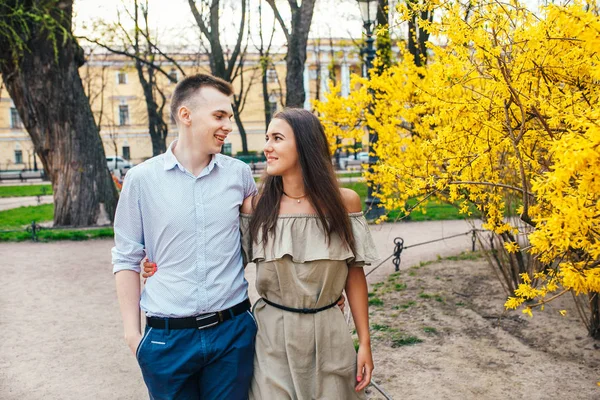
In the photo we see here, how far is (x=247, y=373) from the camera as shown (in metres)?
2.56

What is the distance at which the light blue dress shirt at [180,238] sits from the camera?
2.53 m

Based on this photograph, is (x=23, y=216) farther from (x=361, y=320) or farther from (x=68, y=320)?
(x=361, y=320)

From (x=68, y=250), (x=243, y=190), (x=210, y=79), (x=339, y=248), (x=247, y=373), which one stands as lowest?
(x=68, y=250)

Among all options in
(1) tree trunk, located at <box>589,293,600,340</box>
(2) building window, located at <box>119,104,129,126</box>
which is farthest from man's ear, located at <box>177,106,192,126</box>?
(2) building window, located at <box>119,104,129,126</box>

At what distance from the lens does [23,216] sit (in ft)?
55.8

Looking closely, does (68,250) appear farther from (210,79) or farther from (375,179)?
(210,79)

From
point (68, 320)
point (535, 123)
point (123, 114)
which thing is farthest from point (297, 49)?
point (123, 114)

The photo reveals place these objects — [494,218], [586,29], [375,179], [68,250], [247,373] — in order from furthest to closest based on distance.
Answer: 1. [68,250]
2. [375,179]
3. [494,218]
4. [247,373]
5. [586,29]

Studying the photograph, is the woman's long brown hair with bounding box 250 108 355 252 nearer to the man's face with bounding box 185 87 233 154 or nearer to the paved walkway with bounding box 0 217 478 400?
the man's face with bounding box 185 87 233 154

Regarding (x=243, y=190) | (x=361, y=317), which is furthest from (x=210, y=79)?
(x=361, y=317)

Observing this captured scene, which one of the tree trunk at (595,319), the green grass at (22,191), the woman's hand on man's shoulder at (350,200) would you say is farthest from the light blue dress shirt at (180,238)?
the green grass at (22,191)

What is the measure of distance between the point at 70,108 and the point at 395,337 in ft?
31.2

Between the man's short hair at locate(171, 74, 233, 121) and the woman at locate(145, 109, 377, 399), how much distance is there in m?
0.28

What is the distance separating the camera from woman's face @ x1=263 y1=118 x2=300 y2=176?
2668 millimetres
